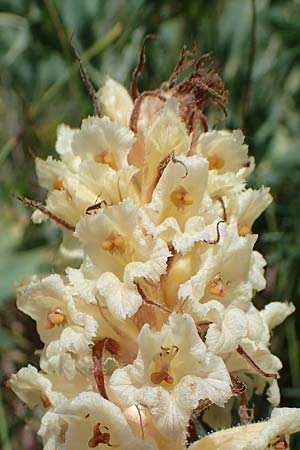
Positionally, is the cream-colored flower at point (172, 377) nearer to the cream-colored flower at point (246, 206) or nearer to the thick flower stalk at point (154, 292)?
the thick flower stalk at point (154, 292)

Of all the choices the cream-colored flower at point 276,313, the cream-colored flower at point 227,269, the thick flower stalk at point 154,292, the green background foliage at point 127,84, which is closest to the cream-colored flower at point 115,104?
the thick flower stalk at point 154,292

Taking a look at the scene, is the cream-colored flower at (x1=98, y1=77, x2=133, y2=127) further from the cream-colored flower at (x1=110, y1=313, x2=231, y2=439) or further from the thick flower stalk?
the cream-colored flower at (x1=110, y1=313, x2=231, y2=439)

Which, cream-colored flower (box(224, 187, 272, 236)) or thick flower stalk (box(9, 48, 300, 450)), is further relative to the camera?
cream-colored flower (box(224, 187, 272, 236))

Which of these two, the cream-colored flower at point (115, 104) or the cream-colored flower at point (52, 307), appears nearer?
the cream-colored flower at point (52, 307)

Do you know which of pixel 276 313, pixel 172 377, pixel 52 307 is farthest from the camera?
pixel 276 313

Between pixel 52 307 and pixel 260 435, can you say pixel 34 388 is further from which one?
pixel 260 435

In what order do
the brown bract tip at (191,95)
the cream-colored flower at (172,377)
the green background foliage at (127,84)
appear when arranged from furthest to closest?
the green background foliage at (127,84)
the brown bract tip at (191,95)
the cream-colored flower at (172,377)

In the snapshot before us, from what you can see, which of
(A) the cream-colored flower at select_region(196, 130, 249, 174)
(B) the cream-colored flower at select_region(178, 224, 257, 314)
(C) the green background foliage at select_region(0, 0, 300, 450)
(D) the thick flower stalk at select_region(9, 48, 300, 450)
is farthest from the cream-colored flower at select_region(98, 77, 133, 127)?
(C) the green background foliage at select_region(0, 0, 300, 450)

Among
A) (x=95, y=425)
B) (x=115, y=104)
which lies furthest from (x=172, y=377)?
(x=115, y=104)

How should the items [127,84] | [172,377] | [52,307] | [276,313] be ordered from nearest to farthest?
[172,377]
[52,307]
[276,313]
[127,84]
